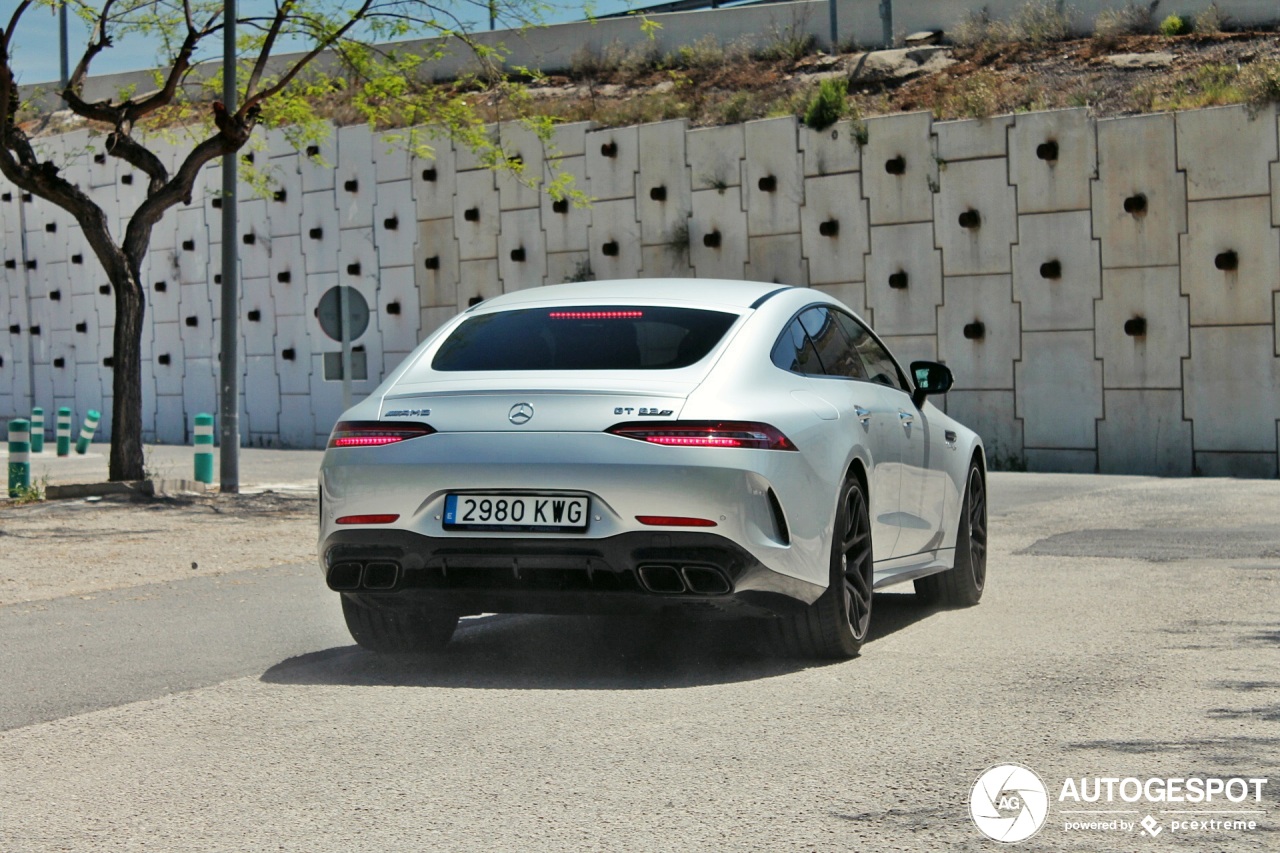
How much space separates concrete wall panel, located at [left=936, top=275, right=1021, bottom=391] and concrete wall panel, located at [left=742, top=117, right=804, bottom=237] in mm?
2703

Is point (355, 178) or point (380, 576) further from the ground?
point (355, 178)

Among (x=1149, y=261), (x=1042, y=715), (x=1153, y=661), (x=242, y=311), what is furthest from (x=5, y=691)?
(x=242, y=311)

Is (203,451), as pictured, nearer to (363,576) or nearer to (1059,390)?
(1059,390)

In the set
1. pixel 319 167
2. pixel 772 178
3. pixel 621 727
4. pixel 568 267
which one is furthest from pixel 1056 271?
pixel 621 727

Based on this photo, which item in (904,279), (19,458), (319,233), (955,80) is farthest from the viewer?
(319,233)

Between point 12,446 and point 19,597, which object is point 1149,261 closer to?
point 12,446

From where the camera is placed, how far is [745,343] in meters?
6.71

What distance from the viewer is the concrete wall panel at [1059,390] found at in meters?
21.3

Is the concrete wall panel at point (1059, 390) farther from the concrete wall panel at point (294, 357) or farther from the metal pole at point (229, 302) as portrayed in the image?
the concrete wall panel at point (294, 357)

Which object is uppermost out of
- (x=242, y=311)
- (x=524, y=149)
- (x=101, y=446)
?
(x=524, y=149)

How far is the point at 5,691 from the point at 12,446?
1176cm

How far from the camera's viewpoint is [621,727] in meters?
5.59

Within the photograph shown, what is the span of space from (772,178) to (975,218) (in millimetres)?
3303

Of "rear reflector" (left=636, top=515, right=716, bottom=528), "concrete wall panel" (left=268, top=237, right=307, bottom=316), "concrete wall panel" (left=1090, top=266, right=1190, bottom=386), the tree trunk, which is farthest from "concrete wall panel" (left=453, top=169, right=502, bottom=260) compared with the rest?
"rear reflector" (left=636, top=515, right=716, bottom=528)
